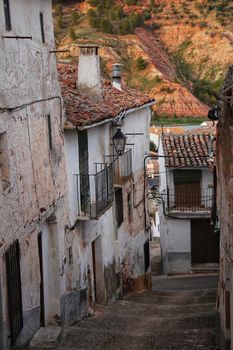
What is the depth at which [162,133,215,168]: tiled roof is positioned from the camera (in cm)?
2589

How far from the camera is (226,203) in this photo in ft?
34.9

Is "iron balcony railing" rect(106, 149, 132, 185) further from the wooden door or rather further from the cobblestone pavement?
the wooden door

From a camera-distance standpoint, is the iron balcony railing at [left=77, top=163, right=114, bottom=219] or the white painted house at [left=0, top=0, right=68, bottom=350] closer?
the white painted house at [left=0, top=0, right=68, bottom=350]

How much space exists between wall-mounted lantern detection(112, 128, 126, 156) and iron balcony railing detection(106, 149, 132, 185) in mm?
768

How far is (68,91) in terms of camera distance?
58.3 ft

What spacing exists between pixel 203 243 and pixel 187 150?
164 inches

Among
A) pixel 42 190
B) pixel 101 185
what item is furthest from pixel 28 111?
pixel 101 185

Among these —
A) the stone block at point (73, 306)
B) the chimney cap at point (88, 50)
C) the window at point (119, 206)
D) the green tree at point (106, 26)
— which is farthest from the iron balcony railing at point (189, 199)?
the green tree at point (106, 26)

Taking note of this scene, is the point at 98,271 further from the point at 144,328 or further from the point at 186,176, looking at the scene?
the point at 186,176

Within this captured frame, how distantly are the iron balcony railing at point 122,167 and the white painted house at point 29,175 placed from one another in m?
5.71

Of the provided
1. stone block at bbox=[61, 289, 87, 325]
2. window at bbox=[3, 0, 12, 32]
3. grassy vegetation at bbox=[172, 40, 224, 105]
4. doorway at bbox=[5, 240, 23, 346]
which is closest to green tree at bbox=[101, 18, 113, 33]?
grassy vegetation at bbox=[172, 40, 224, 105]

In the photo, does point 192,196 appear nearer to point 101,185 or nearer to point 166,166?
point 166,166

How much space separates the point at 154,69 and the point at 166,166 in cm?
6373

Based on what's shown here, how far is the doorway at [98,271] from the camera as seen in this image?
58.8ft
